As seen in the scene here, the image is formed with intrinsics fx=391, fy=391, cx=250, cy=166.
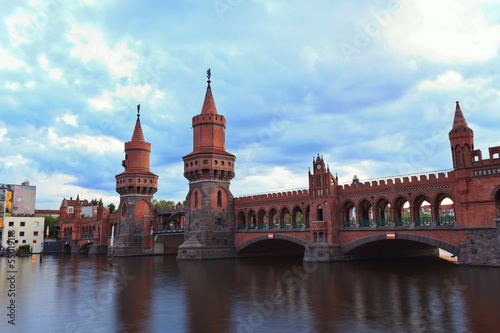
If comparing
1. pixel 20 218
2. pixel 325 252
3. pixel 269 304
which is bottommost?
pixel 269 304

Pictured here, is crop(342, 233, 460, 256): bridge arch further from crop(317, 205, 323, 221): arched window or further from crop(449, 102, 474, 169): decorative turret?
crop(449, 102, 474, 169): decorative turret

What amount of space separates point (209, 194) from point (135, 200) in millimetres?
18826

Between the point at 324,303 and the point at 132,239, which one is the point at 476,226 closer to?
the point at 324,303

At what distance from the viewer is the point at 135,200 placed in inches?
2525

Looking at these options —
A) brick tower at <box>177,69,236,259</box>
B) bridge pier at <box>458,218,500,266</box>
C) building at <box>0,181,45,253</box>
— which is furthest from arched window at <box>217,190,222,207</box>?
building at <box>0,181,45,253</box>

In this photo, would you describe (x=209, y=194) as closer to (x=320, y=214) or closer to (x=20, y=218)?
(x=320, y=214)

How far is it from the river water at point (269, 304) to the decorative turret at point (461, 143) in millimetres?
8624

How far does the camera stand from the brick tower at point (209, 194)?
50.1m

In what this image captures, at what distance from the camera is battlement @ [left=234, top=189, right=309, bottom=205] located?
Answer: 150 ft

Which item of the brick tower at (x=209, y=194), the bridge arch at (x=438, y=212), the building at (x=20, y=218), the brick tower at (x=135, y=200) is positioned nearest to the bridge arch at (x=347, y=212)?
the bridge arch at (x=438, y=212)

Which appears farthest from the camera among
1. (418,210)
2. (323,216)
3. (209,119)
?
(209,119)

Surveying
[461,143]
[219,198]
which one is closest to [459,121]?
[461,143]

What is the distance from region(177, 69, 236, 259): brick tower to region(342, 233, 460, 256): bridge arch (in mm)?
17946

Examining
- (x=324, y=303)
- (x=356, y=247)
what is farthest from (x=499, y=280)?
(x=356, y=247)
